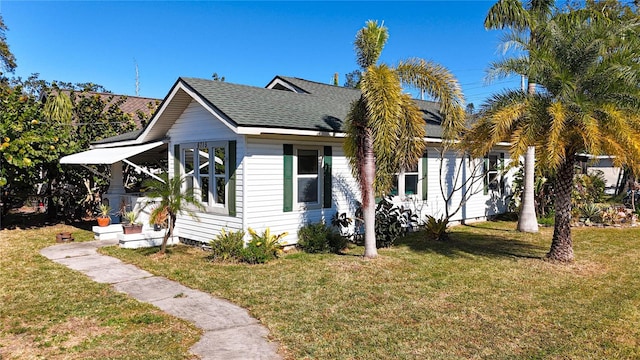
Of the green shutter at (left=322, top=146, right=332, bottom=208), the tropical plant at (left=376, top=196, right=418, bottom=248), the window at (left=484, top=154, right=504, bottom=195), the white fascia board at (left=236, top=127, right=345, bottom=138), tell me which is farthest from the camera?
the window at (left=484, top=154, right=504, bottom=195)

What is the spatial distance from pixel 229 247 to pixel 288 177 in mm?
2187

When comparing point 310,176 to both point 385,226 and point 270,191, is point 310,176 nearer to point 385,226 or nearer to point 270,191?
point 270,191

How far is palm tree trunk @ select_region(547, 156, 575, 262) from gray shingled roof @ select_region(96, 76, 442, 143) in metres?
4.37

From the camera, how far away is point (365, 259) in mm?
9430

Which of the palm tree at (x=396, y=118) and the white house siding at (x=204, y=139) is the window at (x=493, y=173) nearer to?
the palm tree at (x=396, y=118)

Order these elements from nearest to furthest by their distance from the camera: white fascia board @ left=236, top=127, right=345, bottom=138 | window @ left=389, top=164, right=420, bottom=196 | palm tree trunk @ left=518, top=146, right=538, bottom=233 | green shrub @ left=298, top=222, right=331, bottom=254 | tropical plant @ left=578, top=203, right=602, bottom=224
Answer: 1. white fascia board @ left=236, top=127, right=345, bottom=138
2. green shrub @ left=298, top=222, right=331, bottom=254
3. window @ left=389, top=164, right=420, bottom=196
4. palm tree trunk @ left=518, top=146, right=538, bottom=233
5. tropical plant @ left=578, top=203, right=602, bottom=224

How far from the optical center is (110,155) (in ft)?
39.6

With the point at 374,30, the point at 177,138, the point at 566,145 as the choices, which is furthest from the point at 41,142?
the point at 566,145

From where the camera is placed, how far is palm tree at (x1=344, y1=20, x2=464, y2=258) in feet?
28.7

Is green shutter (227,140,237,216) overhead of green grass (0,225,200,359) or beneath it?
overhead

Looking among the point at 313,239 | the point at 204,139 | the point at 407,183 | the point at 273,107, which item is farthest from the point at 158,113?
the point at 407,183

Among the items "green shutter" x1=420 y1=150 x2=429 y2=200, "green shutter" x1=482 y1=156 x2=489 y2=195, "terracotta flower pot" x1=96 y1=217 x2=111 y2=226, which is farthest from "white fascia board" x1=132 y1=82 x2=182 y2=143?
"green shutter" x1=482 y1=156 x2=489 y2=195

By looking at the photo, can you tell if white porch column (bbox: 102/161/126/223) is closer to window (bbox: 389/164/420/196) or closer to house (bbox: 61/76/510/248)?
house (bbox: 61/76/510/248)

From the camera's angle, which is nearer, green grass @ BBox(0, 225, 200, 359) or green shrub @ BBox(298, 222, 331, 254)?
green grass @ BBox(0, 225, 200, 359)
